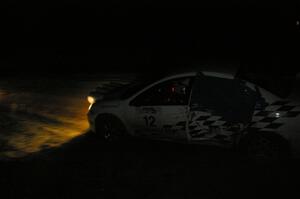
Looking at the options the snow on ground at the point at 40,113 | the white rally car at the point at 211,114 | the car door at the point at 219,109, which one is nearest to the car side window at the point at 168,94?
the white rally car at the point at 211,114

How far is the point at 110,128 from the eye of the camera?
900 cm

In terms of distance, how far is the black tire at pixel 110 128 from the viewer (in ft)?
29.0

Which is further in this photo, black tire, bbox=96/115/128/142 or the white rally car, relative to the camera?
black tire, bbox=96/115/128/142

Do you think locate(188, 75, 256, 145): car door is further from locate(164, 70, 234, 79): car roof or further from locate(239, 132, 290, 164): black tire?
locate(239, 132, 290, 164): black tire

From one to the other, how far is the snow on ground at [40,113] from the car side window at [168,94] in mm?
2276

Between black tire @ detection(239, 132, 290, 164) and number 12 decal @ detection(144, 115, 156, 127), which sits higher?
number 12 decal @ detection(144, 115, 156, 127)

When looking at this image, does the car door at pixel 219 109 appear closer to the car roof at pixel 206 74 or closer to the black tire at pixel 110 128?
the car roof at pixel 206 74

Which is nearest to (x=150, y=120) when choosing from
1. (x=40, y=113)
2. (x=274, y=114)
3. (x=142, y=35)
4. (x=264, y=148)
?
(x=264, y=148)

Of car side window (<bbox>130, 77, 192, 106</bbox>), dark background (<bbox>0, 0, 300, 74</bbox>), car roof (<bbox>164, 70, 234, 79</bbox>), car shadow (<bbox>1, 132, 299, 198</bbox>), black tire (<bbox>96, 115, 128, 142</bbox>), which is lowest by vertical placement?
car shadow (<bbox>1, 132, 299, 198</bbox>)

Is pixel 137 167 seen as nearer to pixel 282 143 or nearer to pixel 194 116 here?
pixel 194 116

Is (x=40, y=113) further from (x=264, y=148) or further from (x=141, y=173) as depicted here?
(x=264, y=148)

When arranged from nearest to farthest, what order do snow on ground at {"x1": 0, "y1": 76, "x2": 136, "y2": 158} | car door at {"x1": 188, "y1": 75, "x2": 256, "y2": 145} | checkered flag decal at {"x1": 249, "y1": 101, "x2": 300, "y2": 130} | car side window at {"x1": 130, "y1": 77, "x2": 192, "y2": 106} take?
1. checkered flag decal at {"x1": 249, "y1": 101, "x2": 300, "y2": 130}
2. car door at {"x1": 188, "y1": 75, "x2": 256, "y2": 145}
3. car side window at {"x1": 130, "y1": 77, "x2": 192, "y2": 106}
4. snow on ground at {"x1": 0, "y1": 76, "x2": 136, "y2": 158}

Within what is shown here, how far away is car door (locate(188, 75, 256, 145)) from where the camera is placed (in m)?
7.34

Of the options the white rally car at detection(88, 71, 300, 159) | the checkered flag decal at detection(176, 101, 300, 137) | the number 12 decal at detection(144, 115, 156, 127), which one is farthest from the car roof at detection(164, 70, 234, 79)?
the number 12 decal at detection(144, 115, 156, 127)
